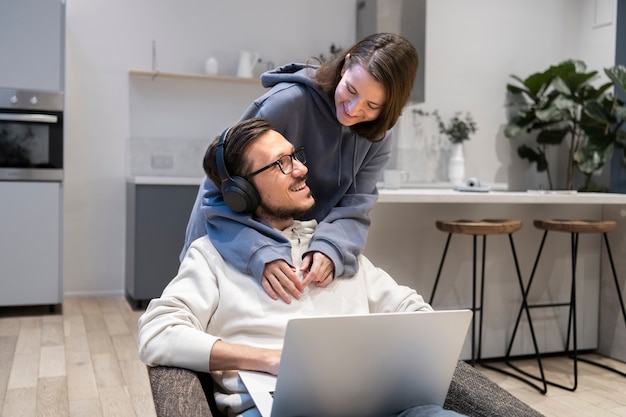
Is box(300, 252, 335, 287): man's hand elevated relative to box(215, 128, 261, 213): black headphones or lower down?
lower down

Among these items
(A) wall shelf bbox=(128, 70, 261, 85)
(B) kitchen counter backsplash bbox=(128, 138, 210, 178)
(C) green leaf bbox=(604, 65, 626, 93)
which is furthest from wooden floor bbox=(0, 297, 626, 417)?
(C) green leaf bbox=(604, 65, 626, 93)

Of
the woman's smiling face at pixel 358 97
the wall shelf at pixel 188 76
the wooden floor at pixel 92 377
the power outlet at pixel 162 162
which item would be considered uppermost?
the wall shelf at pixel 188 76

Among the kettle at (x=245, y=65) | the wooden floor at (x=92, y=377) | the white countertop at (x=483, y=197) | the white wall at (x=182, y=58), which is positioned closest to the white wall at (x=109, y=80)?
the white wall at (x=182, y=58)

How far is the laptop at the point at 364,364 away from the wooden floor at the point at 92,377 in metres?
1.67

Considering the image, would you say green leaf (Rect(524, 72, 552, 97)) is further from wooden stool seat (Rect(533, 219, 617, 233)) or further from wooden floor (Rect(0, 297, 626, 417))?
wooden floor (Rect(0, 297, 626, 417))

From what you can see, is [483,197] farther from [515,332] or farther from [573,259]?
[515,332]

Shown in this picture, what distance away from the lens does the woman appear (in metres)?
1.51

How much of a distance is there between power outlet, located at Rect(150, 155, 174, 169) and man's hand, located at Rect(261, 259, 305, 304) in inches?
144

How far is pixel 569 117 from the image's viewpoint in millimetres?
5234

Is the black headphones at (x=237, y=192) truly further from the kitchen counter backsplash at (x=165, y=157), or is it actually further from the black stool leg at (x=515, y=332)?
the kitchen counter backsplash at (x=165, y=157)

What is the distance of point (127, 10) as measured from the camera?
486 centimetres

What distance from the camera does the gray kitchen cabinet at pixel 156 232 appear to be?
4418mm

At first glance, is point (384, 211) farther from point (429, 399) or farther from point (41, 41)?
point (41, 41)

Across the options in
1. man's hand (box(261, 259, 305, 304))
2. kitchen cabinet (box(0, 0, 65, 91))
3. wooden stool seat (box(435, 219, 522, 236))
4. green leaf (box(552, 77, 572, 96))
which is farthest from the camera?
green leaf (box(552, 77, 572, 96))
